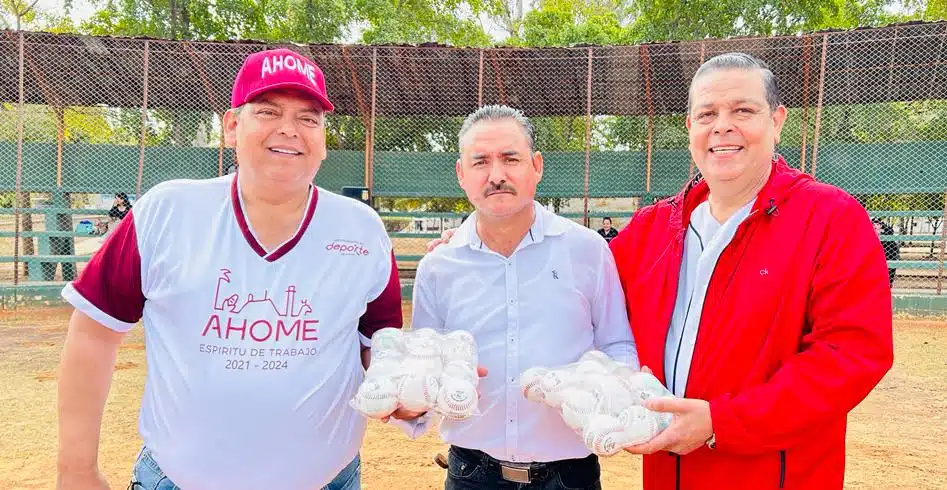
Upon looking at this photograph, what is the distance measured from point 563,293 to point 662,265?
375 millimetres

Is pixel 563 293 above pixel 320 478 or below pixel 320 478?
above

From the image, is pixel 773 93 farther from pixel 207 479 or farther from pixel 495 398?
pixel 207 479

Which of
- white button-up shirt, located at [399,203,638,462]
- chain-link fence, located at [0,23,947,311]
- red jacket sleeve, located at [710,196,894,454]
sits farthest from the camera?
chain-link fence, located at [0,23,947,311]

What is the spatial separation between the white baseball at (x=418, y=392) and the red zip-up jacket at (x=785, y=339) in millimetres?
788

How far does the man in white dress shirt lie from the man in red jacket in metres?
0.21

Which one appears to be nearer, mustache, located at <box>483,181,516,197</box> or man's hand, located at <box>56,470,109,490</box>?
man's hand, located at <box>56,470,109,490</box>

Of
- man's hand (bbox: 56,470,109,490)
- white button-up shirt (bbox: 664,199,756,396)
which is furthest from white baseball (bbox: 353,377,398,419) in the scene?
white button-up shirt (bbox: 664,199,756,396)

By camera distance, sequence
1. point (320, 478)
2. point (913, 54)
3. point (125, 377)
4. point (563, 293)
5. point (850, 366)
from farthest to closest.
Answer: point (913, 54), point (125, 377), point (563, 293), point (320, 478), point (850, 366)

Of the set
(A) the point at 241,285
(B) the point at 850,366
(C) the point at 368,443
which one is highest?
(A) the point at 241,285

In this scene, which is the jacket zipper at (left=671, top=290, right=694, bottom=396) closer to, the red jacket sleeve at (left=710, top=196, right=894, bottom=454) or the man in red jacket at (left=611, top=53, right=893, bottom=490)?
the man in red jacket at (left=611, top=53, right=893, bottom=490)

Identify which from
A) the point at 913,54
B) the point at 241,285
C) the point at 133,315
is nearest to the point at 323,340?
the point at 241,285

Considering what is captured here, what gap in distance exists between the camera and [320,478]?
1.94 m

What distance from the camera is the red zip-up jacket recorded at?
71.0 inches

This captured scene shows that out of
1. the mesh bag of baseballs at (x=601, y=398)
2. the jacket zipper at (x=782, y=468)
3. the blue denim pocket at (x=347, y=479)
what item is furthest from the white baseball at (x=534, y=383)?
the jacket zipper at (x=782, y=468)
